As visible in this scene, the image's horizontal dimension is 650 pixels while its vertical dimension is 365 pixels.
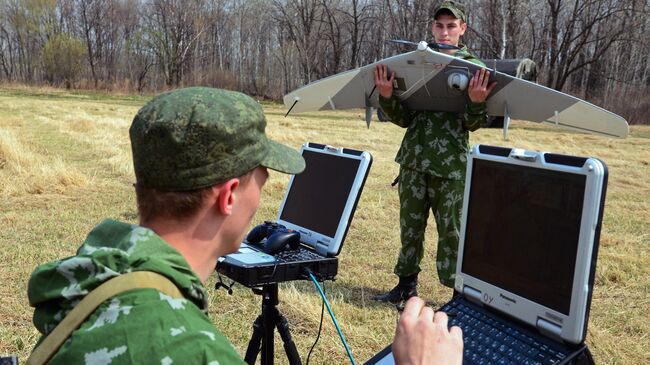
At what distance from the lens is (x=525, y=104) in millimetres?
4070

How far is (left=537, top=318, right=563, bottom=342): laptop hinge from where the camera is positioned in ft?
5.33

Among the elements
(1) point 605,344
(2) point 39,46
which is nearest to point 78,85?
(2) point 39,46

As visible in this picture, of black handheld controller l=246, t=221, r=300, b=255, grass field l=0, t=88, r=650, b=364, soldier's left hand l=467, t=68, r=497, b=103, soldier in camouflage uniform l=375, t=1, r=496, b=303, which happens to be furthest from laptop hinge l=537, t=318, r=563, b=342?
soldier in camouflage uniform l=375, t=1, r=496, b=303

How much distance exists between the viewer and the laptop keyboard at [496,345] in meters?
1.60

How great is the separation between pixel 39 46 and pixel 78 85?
285 inches

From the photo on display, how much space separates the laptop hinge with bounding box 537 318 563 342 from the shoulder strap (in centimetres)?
105

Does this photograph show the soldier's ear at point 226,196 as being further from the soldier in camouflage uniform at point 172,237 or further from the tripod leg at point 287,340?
the tripod leg at point 287,340

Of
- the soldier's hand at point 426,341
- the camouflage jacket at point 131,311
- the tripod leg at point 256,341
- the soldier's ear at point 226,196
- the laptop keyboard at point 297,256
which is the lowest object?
the tripod leg at point 256,341

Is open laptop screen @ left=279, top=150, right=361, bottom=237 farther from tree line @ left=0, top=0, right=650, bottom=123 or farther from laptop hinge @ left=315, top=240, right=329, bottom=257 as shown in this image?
tree line @ left=0, top=0, right=650, bottom=123

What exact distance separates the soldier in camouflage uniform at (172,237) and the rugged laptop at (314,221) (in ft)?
3.09

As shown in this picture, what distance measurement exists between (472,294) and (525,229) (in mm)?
284

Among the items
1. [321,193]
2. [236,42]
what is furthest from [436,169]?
[236,42]

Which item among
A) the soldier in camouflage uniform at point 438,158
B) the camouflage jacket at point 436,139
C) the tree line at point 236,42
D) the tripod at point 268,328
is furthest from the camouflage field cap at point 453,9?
the tree line at point 236,42

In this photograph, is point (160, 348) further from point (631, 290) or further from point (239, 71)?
point (239, 71)
